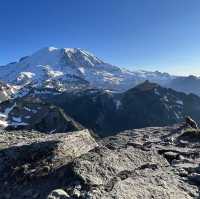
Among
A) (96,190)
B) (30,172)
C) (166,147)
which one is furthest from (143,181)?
(166,147)

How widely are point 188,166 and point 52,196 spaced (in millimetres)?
4601

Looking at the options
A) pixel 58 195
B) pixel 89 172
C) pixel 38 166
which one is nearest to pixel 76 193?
pixel 58 195

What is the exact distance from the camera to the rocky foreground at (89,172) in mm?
8414

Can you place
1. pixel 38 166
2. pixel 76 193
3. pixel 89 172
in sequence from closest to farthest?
pixel 76 193, pixel 89 172, pixel 38 166

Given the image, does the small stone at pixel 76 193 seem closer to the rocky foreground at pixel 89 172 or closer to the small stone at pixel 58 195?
the rocky foreground at pixel 89 172

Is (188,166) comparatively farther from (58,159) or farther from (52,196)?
(52,196)

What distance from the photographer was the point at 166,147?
1422cm

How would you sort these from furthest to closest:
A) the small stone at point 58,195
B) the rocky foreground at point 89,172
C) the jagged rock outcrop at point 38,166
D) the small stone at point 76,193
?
the jagged rock outcrop at point 38,166
the rocky foreground at point 89,172
the small stone at point 76,193
the small stone at point 58,195

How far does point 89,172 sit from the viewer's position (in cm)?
906

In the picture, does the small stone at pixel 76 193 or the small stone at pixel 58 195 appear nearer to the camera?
the small stone at pixel 58 195

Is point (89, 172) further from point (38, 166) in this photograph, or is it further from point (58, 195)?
point (38, 166)

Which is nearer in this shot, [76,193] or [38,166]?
[76,193]

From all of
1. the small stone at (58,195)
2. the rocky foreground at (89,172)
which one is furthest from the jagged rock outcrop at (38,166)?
the small stone at (58,195)

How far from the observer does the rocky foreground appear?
331 inches
